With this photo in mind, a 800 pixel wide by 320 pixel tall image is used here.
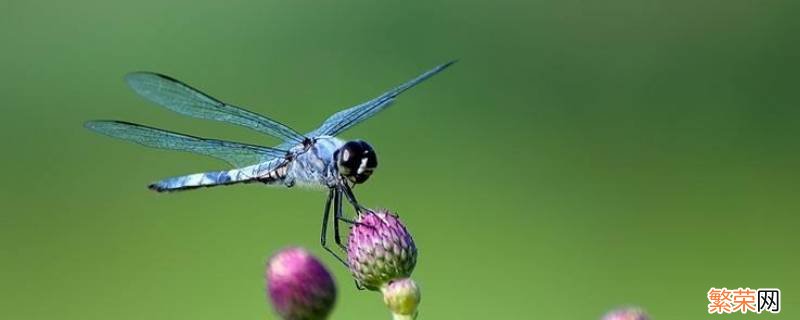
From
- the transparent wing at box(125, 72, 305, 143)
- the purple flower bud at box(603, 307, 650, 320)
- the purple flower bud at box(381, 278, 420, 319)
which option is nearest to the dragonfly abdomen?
the transparent wing at box(125, 72, 305, 143)

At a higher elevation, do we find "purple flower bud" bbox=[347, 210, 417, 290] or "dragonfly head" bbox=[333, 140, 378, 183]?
"dragonfly head" bbox=[333, 140, 378, 183]

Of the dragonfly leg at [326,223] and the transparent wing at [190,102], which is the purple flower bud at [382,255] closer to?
the dragonfly leg at [326,223]

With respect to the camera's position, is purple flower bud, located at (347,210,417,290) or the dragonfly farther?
the dragonfly

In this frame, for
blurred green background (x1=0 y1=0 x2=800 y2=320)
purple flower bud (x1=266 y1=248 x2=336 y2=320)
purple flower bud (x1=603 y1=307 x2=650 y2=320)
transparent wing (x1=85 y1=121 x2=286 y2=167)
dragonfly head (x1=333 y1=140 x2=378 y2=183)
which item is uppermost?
blurred green background (x1=0 y1=0 x2=800 y2=320)

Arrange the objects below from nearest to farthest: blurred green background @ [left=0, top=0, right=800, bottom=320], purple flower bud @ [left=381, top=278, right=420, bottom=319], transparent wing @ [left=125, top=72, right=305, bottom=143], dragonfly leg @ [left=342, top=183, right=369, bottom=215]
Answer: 1. purple flower bud @ [left=381, top=278, right=420, bottom=319]
2. dragonfly leg @ [left=342, top=183, right=369, bottom=215]
3. transparent wing @ [left=125, top=72, right=305, bottom=143]
4. blurred green background @ [left=0, top=0, right=800, bottom=320]

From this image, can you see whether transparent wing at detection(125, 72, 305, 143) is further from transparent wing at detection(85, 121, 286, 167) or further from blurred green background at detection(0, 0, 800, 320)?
blurred green background at detection(0, 0, 800, 320)

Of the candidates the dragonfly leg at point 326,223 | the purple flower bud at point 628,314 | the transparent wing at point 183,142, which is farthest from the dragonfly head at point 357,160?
the purple flower bud at point 628,314

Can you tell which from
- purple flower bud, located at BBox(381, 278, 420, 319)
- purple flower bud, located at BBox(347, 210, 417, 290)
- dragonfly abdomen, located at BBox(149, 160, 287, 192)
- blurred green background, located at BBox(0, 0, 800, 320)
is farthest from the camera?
blurred green background, located at BBox(0, 0, 800, 320)

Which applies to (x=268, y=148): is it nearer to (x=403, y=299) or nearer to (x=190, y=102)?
(x=190, y=102)

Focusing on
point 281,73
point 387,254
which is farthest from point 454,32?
point 387,254
